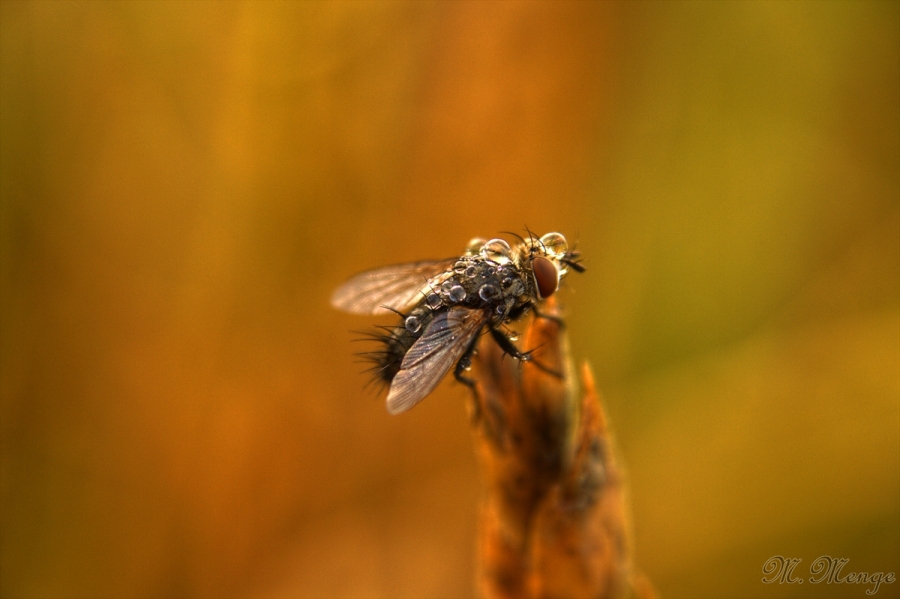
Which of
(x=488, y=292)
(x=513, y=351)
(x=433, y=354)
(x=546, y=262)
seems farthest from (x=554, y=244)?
(x=433, y=354)

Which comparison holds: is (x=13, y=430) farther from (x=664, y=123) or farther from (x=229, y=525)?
(x=664, y=123)

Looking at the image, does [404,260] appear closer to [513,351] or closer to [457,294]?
[457,294]

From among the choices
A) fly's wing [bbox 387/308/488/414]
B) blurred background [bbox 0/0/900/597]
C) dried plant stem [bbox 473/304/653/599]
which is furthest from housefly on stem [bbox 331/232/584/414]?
blurred background [bbox 0/0/900/597]

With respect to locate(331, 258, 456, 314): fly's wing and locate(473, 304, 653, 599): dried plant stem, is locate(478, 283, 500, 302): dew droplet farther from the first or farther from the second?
locate(473, 304, 653, 599): dried plant stem

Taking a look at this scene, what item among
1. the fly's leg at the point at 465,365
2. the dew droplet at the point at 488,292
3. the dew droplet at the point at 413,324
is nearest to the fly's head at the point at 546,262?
the dew droplet at the point at 488,292

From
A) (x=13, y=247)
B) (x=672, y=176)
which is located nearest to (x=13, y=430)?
(x=13, y=247)

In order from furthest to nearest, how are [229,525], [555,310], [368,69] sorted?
[368,69], [229,525], [555,310]

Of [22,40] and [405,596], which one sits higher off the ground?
[22,40]

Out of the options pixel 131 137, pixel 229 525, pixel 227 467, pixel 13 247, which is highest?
pixel 131 137
